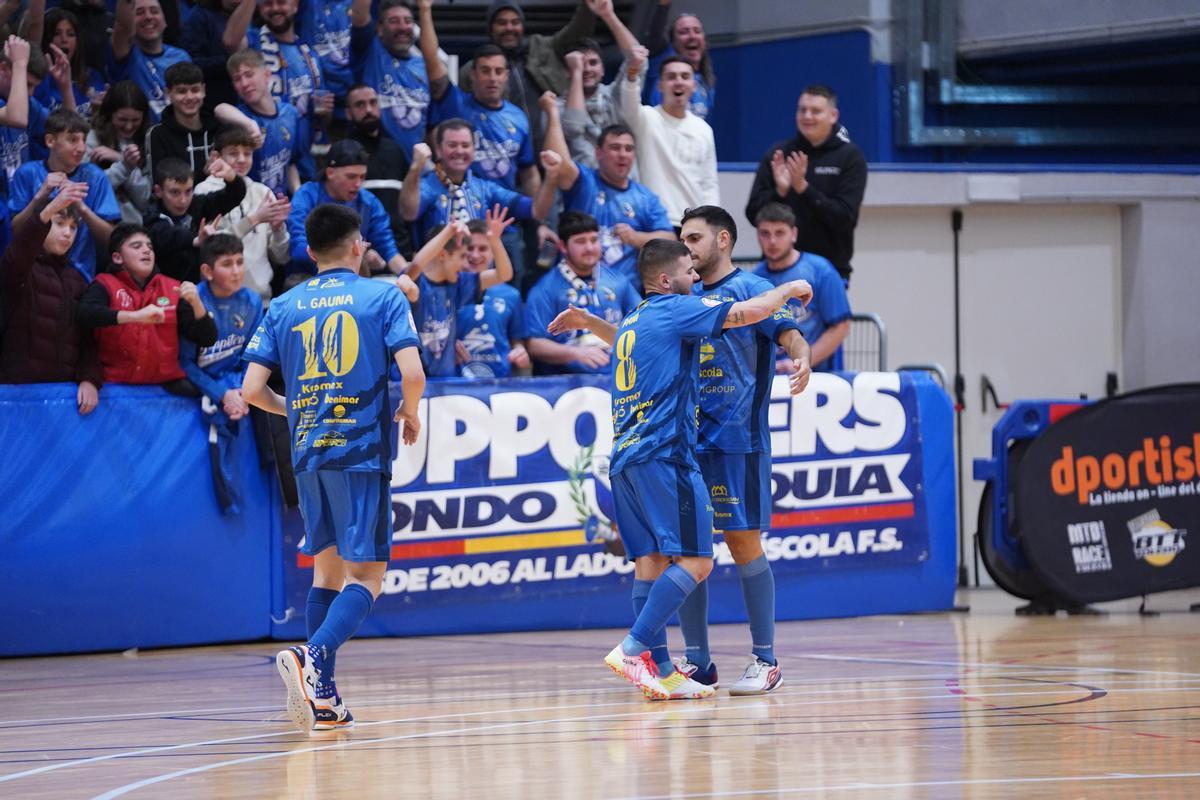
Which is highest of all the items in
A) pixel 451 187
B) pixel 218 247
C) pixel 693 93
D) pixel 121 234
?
pixel 693 93

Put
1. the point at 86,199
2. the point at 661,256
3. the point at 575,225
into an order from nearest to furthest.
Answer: the point at 661,256
the point at 86,199
the point at 575,225

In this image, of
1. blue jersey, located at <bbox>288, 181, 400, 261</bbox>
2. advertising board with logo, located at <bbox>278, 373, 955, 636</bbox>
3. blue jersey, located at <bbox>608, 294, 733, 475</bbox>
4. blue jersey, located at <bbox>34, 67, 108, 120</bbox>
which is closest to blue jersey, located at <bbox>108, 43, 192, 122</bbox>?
blue jersey, located at <bbox>34, 67, 108, 120</bbox>

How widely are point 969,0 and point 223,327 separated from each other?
9.45 metres

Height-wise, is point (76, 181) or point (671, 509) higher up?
point (76, 181)

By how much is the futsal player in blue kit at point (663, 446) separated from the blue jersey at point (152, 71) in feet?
18.8

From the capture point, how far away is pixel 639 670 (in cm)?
693

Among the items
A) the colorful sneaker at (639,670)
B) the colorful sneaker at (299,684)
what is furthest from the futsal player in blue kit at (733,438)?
the colorful sneaker at (299,684)

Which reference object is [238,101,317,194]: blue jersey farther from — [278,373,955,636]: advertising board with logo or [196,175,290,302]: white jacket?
[278,373,955,636]: advertising board with logo

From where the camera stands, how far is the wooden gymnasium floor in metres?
4.97

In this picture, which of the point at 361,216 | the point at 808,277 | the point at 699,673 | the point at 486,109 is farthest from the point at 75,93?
the point at 699,673

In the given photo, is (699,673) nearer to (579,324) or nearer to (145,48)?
(579,324)

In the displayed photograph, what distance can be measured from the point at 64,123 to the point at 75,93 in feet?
4.75

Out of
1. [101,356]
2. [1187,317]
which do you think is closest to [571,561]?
[101,356]

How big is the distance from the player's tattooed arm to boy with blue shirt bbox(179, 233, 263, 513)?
3.26m
